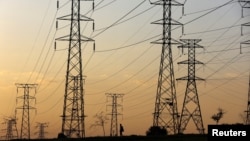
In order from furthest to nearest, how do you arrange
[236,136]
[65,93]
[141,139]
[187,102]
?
[187,102], [65,93], [141,139], [236,136]

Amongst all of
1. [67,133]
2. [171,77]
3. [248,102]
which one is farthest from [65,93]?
[248,102]

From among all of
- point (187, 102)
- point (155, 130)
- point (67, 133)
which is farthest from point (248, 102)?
point (67, 133)

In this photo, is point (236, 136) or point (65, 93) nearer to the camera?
point (236, 136)

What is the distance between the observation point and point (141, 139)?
60688mm

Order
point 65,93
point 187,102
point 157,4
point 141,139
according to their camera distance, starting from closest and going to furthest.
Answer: point 141,139 < point 65,93 < point 157,4 < point 187,102

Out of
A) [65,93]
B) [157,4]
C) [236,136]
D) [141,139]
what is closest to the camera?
[236,136]

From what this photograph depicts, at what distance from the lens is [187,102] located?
280 feet

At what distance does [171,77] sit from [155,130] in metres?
15.2

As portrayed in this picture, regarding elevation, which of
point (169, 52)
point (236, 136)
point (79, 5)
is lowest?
point (236, 136)

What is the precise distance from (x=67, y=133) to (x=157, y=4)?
21.0 metres

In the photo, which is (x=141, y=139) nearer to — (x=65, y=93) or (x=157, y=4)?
(x=65, y=93)

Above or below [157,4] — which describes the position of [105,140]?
below

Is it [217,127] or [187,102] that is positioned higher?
[187,102]

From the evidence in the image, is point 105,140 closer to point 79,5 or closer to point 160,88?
point 160,88
